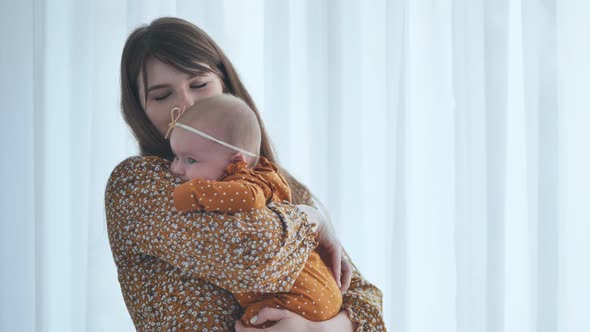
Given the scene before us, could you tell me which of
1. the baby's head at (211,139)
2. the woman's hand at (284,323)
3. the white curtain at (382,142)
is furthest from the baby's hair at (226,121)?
the white curtain at (382,142)

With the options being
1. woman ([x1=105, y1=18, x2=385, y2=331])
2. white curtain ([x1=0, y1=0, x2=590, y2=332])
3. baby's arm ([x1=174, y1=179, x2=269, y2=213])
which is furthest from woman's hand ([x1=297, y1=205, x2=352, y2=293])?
white curtain ([x1=0, y1=0, x2=590, y2=332])

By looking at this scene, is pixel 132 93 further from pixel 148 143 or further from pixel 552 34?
pixel 552 34

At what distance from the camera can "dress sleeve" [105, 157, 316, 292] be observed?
45.2 inches

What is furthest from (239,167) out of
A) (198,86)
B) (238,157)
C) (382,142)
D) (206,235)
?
(382,142)

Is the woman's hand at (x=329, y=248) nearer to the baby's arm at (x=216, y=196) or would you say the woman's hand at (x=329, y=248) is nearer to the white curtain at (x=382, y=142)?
the baby's arm at (x=216, y=196)

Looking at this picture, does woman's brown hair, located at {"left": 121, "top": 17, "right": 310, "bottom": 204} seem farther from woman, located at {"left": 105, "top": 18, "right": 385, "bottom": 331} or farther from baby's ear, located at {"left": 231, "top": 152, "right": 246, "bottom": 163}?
baby's ear, located at {"left": 231, "top": 152, "right": 246, "bottom": 163}

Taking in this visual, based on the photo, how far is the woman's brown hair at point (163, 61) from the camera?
1452 millimetres

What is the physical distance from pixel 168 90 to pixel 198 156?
0.78 feet

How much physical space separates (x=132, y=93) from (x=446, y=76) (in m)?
1.29

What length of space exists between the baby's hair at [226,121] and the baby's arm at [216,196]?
13cm

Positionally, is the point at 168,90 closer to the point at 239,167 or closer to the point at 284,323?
the point at 239,167

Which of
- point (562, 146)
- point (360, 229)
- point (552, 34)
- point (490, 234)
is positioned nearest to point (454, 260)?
point (490, 234)

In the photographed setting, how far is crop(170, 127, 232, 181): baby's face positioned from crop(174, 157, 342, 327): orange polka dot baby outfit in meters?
0.02

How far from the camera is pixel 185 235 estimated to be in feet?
3.88
